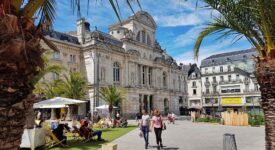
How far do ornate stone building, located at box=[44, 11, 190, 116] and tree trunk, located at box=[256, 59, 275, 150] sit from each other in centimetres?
3321

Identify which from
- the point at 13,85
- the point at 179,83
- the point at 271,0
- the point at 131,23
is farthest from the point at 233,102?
the point at 13,85

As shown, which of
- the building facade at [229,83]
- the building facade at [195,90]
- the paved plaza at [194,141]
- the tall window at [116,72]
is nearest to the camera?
the paved plaza at [194,141]

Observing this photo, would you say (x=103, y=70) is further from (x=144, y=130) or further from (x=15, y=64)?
(x=15, y=64)

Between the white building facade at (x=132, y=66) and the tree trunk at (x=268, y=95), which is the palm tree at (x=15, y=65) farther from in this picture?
the white building facade at (x=132, y=66)

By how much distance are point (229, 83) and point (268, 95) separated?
67889mm

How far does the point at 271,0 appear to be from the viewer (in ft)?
19.8

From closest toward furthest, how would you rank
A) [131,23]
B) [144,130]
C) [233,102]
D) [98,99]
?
[144,130] < [98,99] < [131,23] < [233,102]

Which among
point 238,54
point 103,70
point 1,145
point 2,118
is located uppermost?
point 238,54

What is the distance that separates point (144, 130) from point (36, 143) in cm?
432

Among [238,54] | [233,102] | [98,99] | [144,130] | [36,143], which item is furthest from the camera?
[238,54]

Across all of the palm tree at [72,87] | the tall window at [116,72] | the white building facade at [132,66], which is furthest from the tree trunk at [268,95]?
the tall window at [116,72]

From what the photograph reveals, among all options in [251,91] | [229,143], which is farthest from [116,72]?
[229,143]

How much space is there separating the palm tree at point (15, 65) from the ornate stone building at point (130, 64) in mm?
35032

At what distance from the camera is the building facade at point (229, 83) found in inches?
2623
